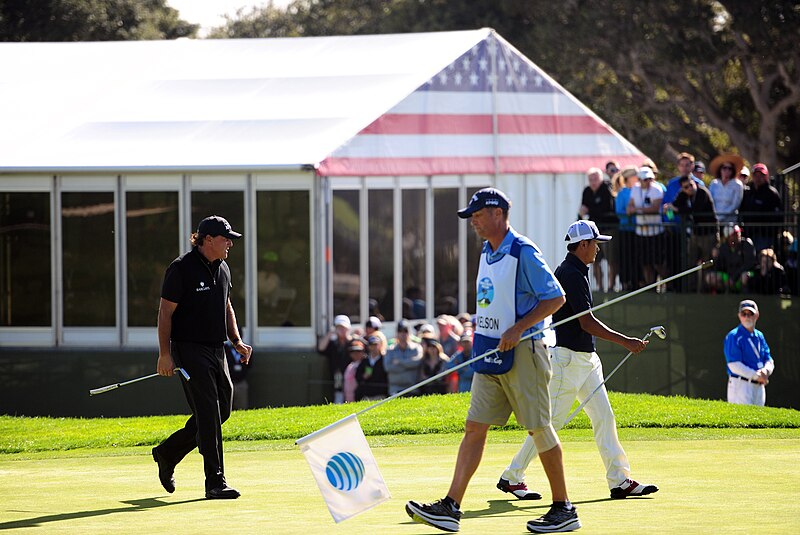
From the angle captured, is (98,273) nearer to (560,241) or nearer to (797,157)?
(560,241)

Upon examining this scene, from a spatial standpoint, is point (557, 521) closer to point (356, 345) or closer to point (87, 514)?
point (87, 514)

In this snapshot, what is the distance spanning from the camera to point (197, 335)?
8.34 meters

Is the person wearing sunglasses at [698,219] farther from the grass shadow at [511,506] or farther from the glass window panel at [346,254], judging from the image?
the grass shadow at [511,506]

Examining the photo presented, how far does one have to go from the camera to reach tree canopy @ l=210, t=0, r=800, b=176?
119ft

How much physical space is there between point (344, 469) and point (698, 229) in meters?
10.7

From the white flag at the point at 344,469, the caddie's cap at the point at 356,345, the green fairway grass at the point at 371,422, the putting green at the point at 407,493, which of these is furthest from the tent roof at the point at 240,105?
the white flag at the point at 344,469

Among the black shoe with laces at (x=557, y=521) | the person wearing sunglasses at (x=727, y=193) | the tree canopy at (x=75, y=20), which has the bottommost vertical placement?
the black shoe with laces at (x=557, y=521)

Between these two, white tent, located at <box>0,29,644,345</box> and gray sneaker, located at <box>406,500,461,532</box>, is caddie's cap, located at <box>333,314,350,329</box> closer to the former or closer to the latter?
white tent, located at <box>0,29,644,345</box>

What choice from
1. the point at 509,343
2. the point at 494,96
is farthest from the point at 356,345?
the point at 509,343

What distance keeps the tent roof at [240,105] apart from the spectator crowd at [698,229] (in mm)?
3319

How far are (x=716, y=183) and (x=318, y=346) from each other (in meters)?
5.48

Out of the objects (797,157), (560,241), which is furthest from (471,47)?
(797,157)

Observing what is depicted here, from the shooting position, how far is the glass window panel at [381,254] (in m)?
20.0

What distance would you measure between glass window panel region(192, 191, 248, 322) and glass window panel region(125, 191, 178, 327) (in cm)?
31
